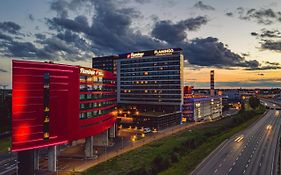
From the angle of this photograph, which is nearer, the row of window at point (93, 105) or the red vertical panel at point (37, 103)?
the red vertical panel at point (37, 103)

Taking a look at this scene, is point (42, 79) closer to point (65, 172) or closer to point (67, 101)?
point (67, 101)

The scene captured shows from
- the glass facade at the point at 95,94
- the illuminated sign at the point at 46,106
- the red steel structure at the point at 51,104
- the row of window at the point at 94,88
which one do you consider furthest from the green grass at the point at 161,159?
the row of window at the point at 94,88

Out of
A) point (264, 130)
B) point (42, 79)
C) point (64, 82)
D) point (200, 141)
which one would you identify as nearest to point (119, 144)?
point (200, 141)

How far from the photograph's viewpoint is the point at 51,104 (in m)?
80.5

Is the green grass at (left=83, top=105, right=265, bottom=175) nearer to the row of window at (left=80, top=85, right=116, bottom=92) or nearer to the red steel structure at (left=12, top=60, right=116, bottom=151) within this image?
the red steel structure at (left=12, top=60, right=116, bottom=151)

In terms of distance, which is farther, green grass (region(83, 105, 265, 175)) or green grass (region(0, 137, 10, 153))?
green grass (region(0, 137, 10, 153))

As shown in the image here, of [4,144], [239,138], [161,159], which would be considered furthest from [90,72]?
[239,138]

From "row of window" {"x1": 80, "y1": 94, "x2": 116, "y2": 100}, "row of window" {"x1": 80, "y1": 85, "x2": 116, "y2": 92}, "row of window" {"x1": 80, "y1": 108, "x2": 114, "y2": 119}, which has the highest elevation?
"row of window" {"x1": 80, "y1": 85, "x2": 116, "y2": 92}

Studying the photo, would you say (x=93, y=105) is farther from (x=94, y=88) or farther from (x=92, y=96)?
(x=94, y=88)

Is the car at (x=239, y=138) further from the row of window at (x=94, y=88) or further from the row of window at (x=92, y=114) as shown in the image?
the row of window at (x=94, y=88)

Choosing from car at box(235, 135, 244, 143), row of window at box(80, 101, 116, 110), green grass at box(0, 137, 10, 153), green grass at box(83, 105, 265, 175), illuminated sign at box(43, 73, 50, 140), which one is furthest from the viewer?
car at box(235, 135, 244, 143)

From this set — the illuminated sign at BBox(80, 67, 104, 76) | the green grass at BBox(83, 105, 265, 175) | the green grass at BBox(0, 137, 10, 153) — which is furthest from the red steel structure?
the green grass at BBox(0, 137, 10, 153)

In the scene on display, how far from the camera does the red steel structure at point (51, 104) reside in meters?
72.1

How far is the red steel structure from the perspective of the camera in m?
72.1
